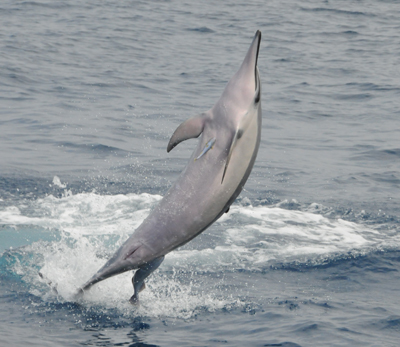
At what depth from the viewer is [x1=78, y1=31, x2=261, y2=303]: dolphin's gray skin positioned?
5484 millimetres

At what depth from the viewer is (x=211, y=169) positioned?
225 inches

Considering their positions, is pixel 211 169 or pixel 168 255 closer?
pixel 211 169

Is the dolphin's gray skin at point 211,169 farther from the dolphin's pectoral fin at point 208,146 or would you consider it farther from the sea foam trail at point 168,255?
the sea foam trail at point 168,255

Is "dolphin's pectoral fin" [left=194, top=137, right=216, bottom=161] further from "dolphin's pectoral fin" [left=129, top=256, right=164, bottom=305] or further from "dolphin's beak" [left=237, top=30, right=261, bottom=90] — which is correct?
"dolphin's pectoral fin" [left=129, top=256, right=164, bottom=305]

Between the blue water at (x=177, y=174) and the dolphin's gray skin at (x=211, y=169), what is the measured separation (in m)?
1.20

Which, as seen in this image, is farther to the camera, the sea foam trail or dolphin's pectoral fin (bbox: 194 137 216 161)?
the sea foam trail

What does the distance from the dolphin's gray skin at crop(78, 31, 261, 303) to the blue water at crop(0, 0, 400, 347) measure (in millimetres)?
1200

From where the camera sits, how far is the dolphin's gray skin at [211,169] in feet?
18.0

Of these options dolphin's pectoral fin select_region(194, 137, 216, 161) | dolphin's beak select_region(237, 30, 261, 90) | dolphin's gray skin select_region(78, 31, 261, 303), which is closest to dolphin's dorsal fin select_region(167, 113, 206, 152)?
dolphin's gray skin select_region(78, 31, 261, 303)

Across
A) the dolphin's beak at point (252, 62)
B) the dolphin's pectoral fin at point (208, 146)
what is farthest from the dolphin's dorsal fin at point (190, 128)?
the dolphin's beak at point (252, 62)

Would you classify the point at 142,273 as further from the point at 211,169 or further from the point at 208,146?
the point at 208,146

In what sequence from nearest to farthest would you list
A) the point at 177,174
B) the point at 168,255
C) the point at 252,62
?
the point at 252,62, the point at 168,255, the point at 177,174

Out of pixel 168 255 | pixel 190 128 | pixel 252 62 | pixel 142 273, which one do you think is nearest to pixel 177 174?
pixel 168 255

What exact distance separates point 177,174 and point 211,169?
768 cm
